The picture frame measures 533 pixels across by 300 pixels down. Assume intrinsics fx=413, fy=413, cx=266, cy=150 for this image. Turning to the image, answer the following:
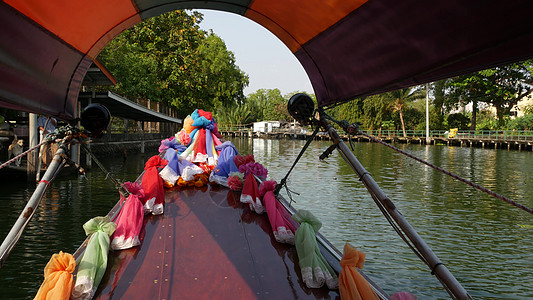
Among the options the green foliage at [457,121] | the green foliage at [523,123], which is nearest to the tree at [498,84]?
the green foliage at [523,123]

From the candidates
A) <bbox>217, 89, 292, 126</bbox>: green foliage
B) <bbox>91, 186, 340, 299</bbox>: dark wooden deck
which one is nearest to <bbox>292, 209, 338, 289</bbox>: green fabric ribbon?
<bbox>91, 186, 340, 299</bbox>: dark wooden deck

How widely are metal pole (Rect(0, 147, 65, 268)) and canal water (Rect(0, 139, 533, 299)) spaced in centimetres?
358

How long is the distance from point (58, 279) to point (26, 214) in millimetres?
533

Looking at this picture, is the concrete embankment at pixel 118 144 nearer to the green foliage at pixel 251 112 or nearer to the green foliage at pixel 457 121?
the green foliage at pixel 457 121

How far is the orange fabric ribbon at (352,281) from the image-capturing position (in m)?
3.03

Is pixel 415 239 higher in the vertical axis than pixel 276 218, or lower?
higher

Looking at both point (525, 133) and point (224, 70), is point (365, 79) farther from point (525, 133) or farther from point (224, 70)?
point (224, 70)

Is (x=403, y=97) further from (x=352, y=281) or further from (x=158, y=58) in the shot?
(x=352, y=281)

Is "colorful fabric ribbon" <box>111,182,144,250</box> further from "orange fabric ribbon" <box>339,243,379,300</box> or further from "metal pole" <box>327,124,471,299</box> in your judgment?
"metal pole" <box>327,124,471,299</box>

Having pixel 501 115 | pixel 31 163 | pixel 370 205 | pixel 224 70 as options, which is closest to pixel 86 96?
pixel 31 163

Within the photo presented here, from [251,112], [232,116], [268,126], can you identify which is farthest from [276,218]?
[251,112]

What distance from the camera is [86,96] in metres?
17.1

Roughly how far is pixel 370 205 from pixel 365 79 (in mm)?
9718

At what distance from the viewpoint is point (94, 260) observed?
11.6 ft
